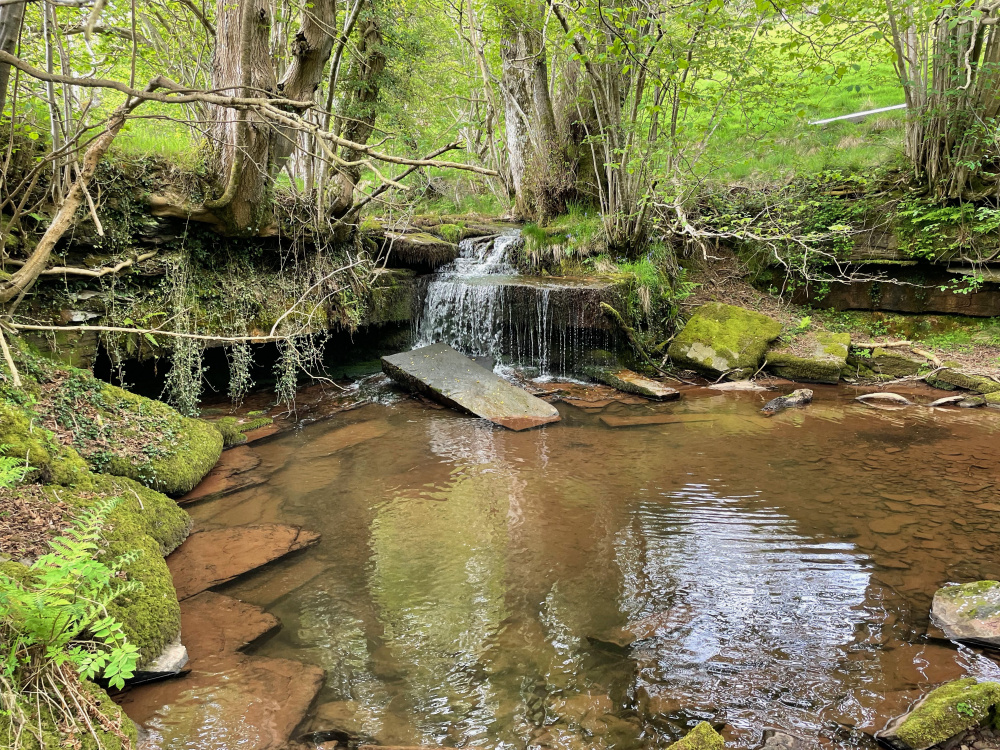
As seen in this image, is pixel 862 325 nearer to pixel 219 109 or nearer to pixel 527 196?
pixel 527 196

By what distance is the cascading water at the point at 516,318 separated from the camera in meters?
8.99

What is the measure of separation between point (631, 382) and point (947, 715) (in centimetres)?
612

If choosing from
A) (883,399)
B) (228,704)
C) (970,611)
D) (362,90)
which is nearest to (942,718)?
(970,611)

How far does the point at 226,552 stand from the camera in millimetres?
4090

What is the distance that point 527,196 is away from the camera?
1224 centimetres

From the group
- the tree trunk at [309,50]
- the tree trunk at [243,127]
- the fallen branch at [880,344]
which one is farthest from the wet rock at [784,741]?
the fallen branch at [880,344]

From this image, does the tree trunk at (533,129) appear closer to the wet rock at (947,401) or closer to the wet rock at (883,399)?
the wet rock at (883,399)

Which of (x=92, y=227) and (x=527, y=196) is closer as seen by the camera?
(x=92, y=227)

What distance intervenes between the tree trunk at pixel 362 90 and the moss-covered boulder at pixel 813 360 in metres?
7.05

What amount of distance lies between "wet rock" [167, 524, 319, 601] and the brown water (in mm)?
163

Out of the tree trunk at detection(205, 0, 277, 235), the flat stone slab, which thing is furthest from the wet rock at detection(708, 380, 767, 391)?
the tree trunk at detection(205, 0, 277, 235)

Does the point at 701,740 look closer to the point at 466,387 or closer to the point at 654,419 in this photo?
the point at 654,419

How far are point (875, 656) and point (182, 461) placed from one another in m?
5.45

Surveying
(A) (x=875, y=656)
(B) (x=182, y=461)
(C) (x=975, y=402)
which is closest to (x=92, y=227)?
(B) (x=182, y=461)
